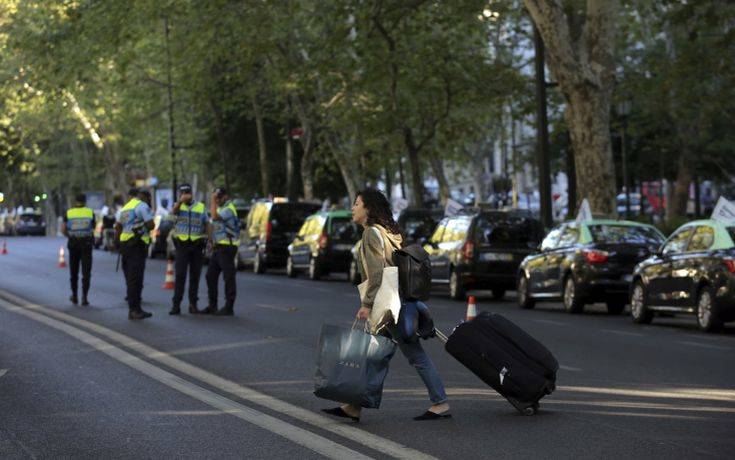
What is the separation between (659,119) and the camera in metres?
49.9

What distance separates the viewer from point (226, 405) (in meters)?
11.7

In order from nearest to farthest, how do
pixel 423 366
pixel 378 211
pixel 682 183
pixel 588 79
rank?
pixel 423 366
pixel 378 211
pixel 588 79
pixel 682 183

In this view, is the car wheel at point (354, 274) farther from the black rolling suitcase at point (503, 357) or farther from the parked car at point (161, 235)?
the black rolling suitcase at point (503, 357)

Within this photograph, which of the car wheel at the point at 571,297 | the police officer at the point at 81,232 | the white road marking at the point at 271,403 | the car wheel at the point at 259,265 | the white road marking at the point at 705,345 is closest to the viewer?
the white road marking at the point at 271,403

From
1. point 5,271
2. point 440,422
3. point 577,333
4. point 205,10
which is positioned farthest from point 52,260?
point 440,422

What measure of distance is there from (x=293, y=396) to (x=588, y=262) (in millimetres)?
12717

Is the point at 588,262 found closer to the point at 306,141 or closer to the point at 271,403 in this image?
the point at 271,403

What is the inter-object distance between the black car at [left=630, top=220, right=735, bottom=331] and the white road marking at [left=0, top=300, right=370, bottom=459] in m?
7.72

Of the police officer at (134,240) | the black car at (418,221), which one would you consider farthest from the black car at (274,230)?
the police officer at (134,240)

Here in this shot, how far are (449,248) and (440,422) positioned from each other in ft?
61.8

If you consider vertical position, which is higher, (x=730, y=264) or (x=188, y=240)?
(x=188, y=240)

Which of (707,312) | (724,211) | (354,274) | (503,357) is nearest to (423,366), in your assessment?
(503,357)

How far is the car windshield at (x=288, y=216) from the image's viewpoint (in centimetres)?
4150

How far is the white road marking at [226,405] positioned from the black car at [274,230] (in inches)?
883
